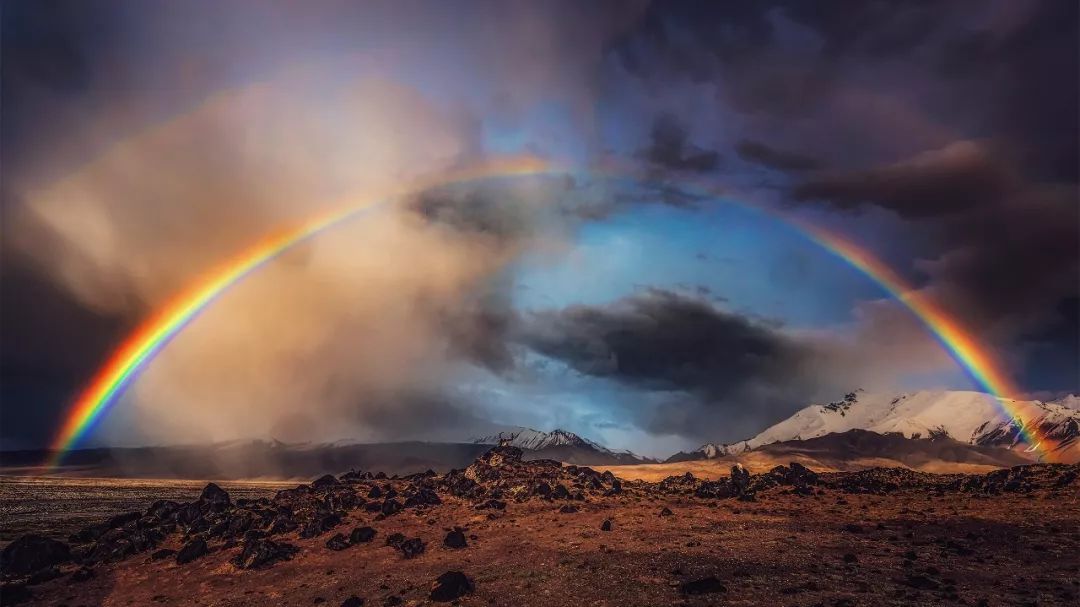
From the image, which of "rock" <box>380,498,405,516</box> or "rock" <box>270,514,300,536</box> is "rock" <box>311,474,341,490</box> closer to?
"rock" <box>270,514,300,536</box>

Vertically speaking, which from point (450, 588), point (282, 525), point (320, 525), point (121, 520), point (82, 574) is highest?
point (320, 525)

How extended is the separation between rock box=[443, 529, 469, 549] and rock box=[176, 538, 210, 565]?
2254 centimetres

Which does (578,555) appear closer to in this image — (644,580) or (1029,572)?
(644,580)

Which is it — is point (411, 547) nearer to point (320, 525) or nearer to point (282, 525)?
point (320, 525)

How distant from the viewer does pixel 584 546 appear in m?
51.1

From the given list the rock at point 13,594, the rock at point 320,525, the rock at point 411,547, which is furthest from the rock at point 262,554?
the rock at point 13,594

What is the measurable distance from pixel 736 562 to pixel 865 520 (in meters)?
19.2

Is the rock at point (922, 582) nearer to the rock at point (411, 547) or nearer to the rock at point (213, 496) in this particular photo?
the rock at point (411, 547)

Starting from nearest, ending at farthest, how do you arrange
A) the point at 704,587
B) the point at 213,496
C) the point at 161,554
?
the point at 704,587 < the point at 161,554 < the point at 213,496

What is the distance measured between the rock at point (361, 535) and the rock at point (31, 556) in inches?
1064

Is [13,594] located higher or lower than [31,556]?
lower

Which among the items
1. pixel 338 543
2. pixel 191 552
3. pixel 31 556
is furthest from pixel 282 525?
pixel 31 556

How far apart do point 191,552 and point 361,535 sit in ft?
49.5

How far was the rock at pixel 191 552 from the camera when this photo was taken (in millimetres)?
54844
